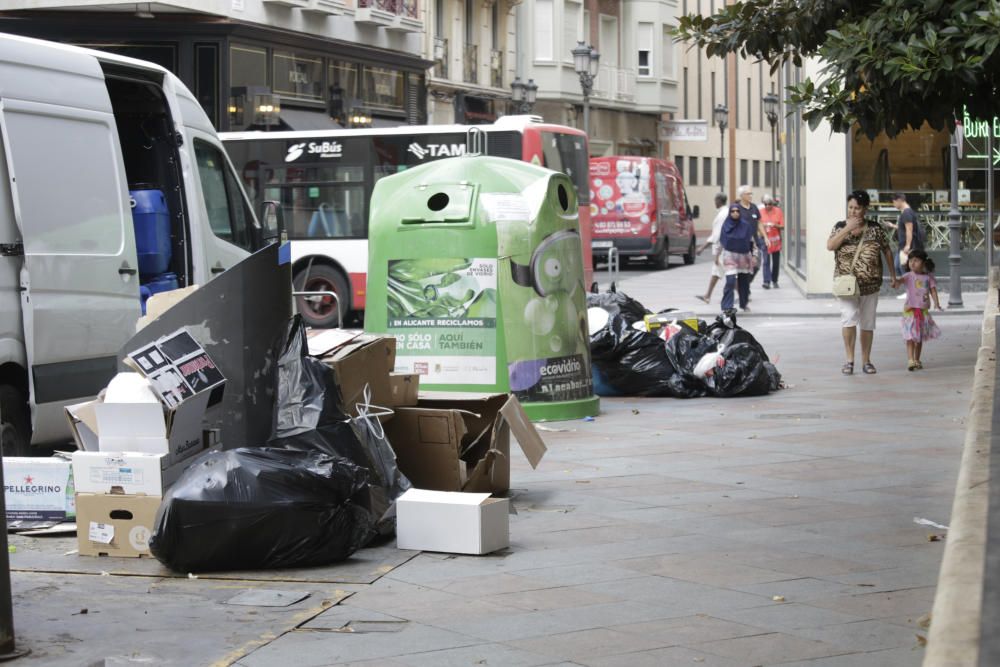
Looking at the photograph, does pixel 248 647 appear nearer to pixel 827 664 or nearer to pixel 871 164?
pixel 827 664

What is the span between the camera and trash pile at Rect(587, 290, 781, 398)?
13914 mm

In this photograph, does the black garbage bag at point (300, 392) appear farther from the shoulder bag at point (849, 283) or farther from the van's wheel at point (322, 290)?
the van's wheel at point (322, 290)

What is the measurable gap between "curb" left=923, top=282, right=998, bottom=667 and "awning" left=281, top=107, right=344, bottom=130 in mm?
29089

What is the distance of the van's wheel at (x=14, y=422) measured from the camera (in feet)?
27.7

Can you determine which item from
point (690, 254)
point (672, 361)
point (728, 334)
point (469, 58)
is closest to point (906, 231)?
point (728, 334)

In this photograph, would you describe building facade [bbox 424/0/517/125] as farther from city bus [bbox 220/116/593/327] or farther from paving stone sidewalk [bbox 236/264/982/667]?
paving stone sidewalk [bbox 236/264/982/667]

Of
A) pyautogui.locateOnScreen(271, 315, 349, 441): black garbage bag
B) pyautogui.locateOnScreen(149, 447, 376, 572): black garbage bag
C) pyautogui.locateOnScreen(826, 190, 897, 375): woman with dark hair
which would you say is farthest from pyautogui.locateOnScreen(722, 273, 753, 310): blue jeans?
pyautogui.locateOnScreen(149, 447, 376, 572): black garbage bag

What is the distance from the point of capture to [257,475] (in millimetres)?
6699

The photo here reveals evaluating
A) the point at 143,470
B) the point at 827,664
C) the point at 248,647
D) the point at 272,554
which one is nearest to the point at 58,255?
the point at 143,470

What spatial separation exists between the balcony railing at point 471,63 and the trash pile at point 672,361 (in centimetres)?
3110

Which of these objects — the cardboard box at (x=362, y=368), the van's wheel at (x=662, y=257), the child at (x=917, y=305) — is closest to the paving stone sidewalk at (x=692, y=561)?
the cardboard box at (x=362, y=368)

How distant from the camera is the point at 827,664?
5086 mm

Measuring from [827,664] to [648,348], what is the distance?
904 centimetres

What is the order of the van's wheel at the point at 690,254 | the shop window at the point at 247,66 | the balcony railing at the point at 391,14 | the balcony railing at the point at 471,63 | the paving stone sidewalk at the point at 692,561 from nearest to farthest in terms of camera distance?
the paving stone sidewalk at the point at 692,561
the shop window at the point at 247,66
the balcony railing at the point at 391,14
the van's wheel at the point at 690,254
the balcony railing at the point at 471,63
